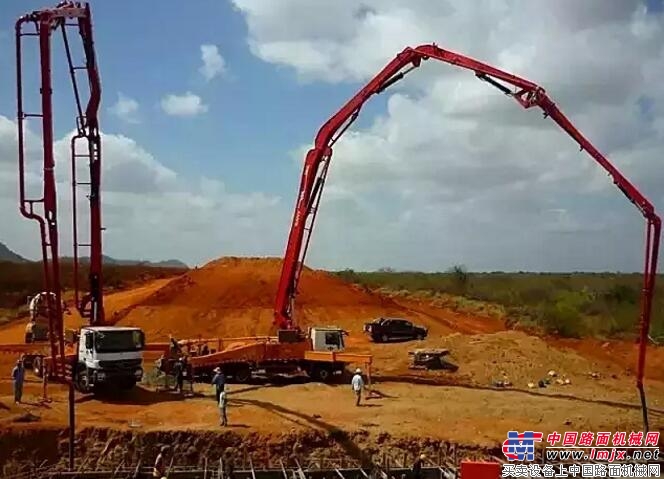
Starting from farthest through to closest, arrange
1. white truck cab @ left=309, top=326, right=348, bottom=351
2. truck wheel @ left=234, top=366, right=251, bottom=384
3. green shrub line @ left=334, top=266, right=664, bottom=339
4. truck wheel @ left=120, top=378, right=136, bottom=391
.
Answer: green shrub line @ left=334, top=266, right=664, bottom=339, truck wheel @ left=234, top=366, right=251, bottom=384, white truck cab @ left=309, top=326, right=348, bottom=351, truck wheel @ left=120, top=378, right=136, bottom=391

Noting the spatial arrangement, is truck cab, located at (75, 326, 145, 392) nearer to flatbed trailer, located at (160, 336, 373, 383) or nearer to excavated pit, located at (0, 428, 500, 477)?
flatbed trailer, located at (160, 336, 373, 383)

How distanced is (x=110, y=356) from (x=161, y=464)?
611 cm

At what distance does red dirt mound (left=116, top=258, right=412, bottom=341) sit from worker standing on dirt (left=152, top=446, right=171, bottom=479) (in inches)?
853

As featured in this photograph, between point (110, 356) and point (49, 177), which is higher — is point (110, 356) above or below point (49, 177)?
below

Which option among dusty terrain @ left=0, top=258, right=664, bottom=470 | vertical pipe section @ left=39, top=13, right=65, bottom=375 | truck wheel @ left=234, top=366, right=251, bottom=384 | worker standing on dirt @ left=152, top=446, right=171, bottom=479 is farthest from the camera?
truck wheel @ left=234, top=366, right=251, bottom=384

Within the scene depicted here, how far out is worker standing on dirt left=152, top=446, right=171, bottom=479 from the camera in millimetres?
18266

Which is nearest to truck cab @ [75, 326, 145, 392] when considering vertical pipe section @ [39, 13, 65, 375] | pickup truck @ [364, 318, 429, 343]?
vertical pipe section @ [39, 13, 65, 375]

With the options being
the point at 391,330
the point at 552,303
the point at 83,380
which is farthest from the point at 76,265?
the point at 552,303

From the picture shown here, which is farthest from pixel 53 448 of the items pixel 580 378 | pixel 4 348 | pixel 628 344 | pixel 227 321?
pixel 628 344

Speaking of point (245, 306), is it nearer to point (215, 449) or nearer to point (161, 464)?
point (215, 449)

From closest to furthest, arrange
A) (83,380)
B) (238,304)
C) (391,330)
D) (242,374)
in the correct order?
(83,380) < (242,374) < (391,330) < (238,304)

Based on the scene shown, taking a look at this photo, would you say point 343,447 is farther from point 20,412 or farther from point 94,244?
point 94,244

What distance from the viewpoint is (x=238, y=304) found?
51375 mm

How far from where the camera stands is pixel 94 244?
27.1 meters
